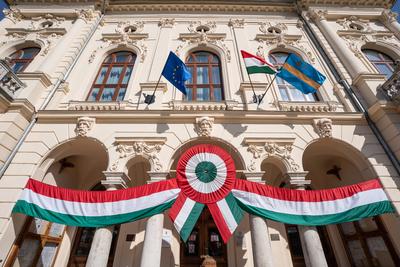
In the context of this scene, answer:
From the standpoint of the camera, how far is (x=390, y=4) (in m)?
12.0

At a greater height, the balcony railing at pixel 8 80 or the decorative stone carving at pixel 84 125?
the balcony railing at pixel 8 80

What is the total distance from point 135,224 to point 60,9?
41.4 feet

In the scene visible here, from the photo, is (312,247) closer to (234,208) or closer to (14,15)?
(234,208)

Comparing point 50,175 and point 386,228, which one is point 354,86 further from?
point 50,175

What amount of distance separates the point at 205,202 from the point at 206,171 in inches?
34.0

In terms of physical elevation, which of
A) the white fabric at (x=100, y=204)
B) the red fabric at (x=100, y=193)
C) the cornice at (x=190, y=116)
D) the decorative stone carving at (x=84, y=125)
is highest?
the cornice at (x=190, y=116)

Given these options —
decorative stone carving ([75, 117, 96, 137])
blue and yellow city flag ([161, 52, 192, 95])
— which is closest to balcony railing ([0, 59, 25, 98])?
decorative stone carving ([75, 117, 96, 137])

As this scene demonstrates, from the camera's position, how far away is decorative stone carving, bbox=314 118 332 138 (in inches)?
263

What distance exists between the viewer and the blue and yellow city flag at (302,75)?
689 centimetres

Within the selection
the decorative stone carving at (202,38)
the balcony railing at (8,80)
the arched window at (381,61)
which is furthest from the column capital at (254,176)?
the arched window at (381,61)

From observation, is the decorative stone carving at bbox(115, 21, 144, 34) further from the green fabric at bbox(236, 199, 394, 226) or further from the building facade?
the green fabric at bbox(236, 199, 394, 226)

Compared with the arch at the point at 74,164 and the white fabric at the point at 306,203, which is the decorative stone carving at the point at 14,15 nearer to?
the arch at the point at 74,164

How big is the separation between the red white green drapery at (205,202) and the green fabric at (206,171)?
0.03 m

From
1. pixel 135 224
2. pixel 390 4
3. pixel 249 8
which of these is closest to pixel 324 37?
pixel 249 8
